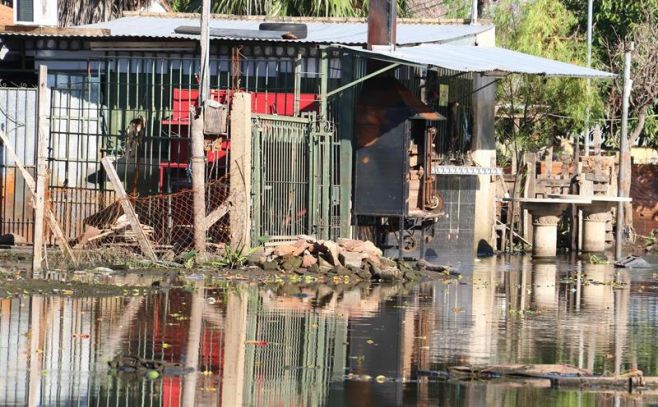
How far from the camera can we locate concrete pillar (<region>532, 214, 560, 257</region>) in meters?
33.2

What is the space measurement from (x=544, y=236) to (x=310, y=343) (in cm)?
1827

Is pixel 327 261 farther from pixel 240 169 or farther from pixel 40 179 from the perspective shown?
pixel 40 179

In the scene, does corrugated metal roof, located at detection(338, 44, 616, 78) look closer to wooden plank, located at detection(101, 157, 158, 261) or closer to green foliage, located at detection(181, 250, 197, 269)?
green foliage, located at detection(181, 250, 197, 269)

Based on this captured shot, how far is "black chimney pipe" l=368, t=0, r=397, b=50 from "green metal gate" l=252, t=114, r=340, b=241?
171 cm

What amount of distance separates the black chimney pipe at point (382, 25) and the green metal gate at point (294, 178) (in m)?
1.71

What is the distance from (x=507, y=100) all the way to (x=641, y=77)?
8255mm

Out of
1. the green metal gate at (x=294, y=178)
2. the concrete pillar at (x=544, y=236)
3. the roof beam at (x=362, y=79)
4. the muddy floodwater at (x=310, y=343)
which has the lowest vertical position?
the muddy floodwater at (x=310, y=343)

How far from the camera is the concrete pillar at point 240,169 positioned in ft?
79.0

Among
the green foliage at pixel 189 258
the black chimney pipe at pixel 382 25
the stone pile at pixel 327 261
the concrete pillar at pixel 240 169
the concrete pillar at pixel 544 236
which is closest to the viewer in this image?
the green foliage at pixel 189 258

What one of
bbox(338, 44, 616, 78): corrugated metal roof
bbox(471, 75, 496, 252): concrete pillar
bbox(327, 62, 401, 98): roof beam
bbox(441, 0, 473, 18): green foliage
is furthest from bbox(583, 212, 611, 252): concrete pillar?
bbox(441, 0, 473, 18): green foliage

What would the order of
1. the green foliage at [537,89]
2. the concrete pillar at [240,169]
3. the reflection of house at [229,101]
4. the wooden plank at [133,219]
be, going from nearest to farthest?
1. the wooden plank at [133,219]
2. the concrete pillar at [240,169]
3. the reflection of house at [229,101]
4. the green foliage at [537,89]

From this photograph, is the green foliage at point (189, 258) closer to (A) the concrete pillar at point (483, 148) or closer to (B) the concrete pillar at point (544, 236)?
(A) the concrete pillar at point (483, 148)

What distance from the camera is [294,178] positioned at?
26203 mm

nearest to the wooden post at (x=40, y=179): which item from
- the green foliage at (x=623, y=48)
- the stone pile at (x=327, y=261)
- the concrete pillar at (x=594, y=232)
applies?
the stone pile at (x=327, y=261)
